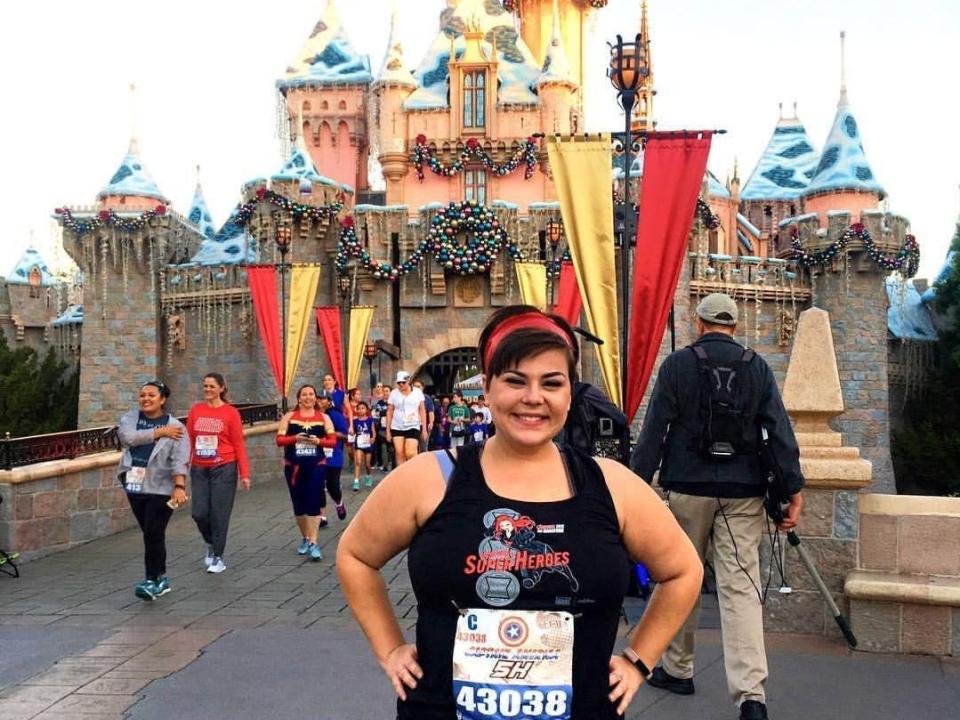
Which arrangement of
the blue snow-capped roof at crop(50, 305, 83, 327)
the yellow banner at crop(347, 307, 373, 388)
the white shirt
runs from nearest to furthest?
A: the white shirt → the yellow banner at crop(347, 307, 373, 388) → the blue snow-capped roof at crop(50, 305, 83, 327)

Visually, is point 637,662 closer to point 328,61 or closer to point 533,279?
point 533,279

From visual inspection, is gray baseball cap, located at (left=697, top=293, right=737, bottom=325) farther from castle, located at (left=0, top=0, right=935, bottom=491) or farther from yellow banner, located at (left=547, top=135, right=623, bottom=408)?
castle, located at (left=0, top=0, right=935, bottom=491)

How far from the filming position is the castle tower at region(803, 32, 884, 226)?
2759cm

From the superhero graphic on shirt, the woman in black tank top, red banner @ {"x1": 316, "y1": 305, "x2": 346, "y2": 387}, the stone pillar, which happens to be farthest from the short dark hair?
red banner @ {"x1": 316, "y1": 305, "x2": 346, "y2": 387}

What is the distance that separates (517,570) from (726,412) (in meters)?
2.22

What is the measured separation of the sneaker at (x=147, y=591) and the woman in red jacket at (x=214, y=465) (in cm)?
103

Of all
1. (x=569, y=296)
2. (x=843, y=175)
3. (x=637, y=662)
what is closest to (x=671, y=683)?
(x=637, y=662)

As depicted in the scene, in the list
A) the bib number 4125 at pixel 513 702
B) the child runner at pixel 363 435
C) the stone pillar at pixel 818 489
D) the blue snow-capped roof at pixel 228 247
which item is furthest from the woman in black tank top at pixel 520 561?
the blue snow-capped roof at pixel 228 247

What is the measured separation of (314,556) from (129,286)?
23.3m

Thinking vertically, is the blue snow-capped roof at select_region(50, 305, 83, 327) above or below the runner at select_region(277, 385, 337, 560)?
above

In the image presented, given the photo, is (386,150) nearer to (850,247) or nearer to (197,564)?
(850,247)

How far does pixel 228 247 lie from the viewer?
109 ft

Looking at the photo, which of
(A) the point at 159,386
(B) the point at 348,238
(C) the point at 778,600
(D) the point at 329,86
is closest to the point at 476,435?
(A) the point at 159,386

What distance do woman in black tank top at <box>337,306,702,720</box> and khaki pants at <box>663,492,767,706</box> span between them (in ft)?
6.08
